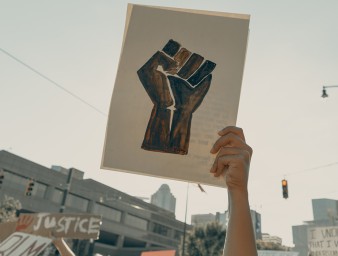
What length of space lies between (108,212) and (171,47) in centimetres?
5585

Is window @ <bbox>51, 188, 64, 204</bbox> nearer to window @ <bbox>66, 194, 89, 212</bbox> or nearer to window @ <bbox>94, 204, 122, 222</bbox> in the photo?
window @ <bbox>66, 194, 89, 212</bbox>

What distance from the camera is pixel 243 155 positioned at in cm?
127

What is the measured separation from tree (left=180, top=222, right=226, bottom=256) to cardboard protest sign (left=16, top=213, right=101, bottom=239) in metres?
Result: 37.5

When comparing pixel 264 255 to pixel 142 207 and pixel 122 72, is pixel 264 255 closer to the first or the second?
pixel 122 72

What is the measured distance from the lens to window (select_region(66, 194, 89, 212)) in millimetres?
48719

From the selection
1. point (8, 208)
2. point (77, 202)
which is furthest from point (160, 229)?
point (8, 208)

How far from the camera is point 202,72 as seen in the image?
6.12ft

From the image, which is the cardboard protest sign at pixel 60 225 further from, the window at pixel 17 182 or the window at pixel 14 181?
the window at pixel 17 182

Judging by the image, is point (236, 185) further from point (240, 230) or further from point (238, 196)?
point (240, 230)

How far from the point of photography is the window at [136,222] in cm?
5850

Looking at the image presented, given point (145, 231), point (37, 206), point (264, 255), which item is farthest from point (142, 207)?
point (264, 255)

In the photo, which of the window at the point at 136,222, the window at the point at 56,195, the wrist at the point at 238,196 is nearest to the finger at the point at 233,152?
the wrist at the point at 238,196

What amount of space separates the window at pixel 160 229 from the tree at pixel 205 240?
75.0ft

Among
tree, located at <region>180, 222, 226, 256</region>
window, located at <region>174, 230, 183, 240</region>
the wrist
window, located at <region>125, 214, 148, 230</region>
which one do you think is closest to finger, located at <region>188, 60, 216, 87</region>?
the wrist
